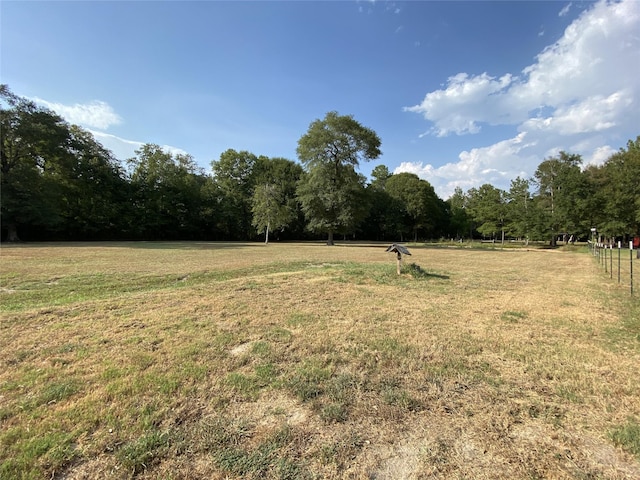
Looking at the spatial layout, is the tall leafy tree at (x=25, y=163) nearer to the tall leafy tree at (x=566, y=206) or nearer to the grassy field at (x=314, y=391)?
the grassy field at (x=314, y=391)

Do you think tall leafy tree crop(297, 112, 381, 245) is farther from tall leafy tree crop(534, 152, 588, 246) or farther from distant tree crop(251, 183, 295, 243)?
tall leafy tree crop(534, 152, 588, 246)

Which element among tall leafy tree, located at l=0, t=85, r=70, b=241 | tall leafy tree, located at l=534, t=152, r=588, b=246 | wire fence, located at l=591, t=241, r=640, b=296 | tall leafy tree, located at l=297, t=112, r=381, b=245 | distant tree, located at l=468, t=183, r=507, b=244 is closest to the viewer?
wire fence, located at l=591, t=241, r=640, b=296

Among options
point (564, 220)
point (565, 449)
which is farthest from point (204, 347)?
point (564, 220)

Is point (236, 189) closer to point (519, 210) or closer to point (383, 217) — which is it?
point (383, 217)

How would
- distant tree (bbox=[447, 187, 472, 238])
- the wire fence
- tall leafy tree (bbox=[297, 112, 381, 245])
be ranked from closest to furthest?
the wire fence < tall leafy tree (bbox=[297, 112, 381, 245]) < distant tree (bbox=[447, 187, 472, 238])

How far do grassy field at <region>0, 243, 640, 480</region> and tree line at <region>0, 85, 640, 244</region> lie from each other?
92.2 ft

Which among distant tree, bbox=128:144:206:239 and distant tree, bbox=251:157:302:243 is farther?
distant tree, bbox=128:144:206:239

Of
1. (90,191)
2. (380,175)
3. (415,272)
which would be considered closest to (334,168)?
(415,272)

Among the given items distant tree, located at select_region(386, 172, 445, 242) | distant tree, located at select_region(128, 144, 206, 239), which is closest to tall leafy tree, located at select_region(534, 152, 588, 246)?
distant tree, located at select_region(386, 172, 445, 242)

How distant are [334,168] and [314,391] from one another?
32331mm

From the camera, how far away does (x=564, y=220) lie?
36406mm

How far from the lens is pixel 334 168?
3403cm

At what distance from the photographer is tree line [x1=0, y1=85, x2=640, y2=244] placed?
99.5ft

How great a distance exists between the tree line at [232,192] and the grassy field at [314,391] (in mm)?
28089
